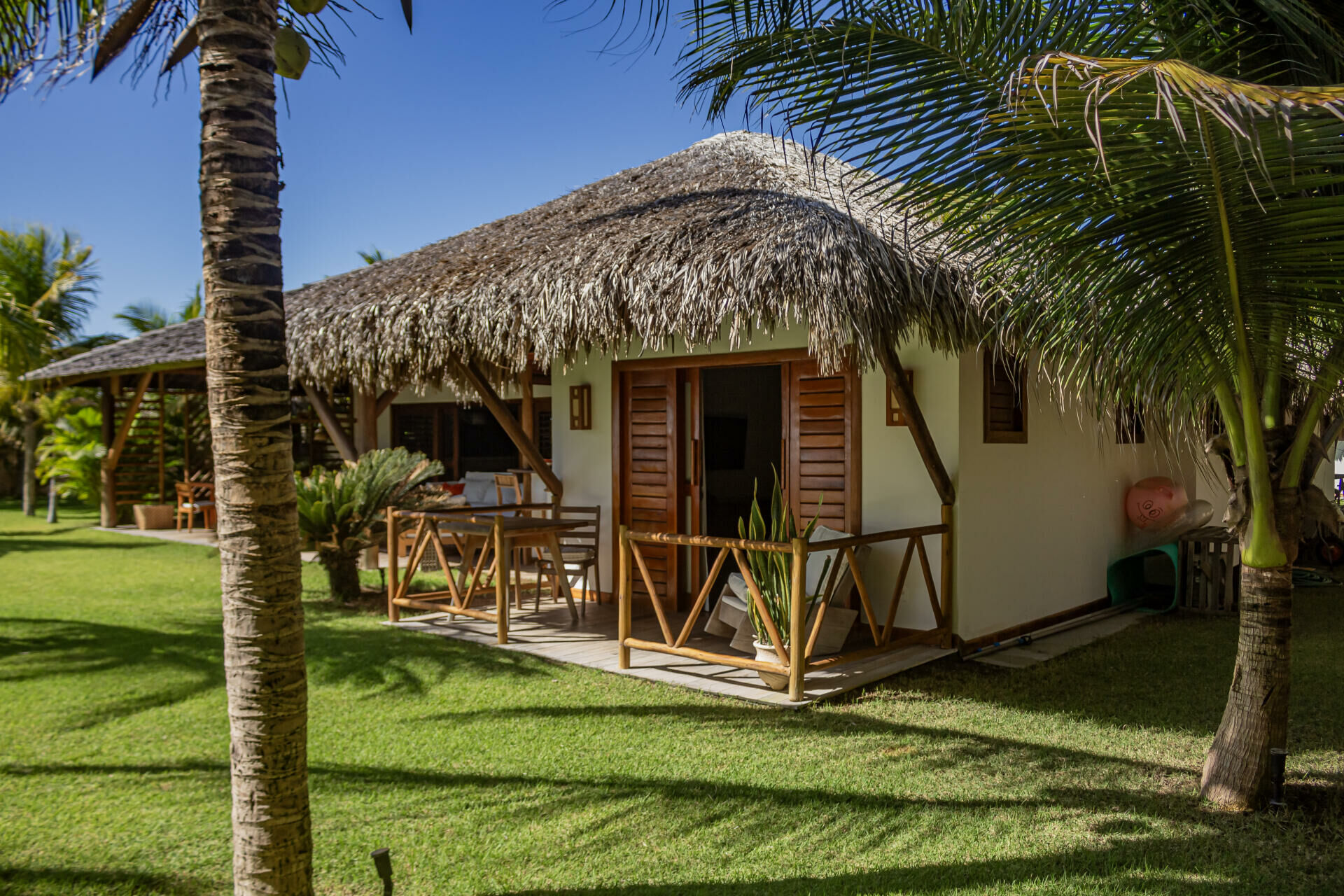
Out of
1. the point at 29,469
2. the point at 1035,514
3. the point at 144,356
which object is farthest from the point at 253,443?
the point at 29,469

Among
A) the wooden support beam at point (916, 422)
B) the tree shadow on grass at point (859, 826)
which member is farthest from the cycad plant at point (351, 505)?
the wooden support beam at point (916, 422)

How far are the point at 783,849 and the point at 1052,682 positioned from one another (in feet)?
9.68

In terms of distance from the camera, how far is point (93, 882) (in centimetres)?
302

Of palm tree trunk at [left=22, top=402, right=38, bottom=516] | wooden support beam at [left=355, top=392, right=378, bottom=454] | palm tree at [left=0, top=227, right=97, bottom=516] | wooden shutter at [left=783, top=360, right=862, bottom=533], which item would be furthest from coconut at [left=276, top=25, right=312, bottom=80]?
palm tree trunk at [left=22, top=402, right=38, bottom=516]

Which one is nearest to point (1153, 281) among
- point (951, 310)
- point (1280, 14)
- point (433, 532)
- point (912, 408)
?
point (1280, 14)

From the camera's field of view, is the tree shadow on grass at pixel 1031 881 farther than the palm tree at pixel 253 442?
Yes

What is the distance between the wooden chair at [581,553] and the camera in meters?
7.73

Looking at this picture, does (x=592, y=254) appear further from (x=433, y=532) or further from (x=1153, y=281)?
(x=1153, y=281)

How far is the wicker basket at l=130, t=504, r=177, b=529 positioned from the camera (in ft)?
49.5

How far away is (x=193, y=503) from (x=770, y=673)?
42.4ft

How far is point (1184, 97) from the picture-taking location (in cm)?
242

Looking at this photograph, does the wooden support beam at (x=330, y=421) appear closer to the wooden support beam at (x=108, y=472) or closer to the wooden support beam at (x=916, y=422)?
the wooden support beam at (x=916, y=422)

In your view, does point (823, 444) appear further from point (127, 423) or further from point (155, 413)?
point (155, 413)

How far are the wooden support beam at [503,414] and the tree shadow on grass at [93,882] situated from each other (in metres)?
4.76
